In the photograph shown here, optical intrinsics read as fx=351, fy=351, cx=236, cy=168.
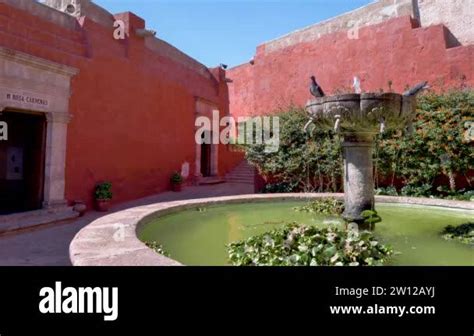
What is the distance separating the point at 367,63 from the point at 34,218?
947 centimetres

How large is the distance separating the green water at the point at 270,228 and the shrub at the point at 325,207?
20cm

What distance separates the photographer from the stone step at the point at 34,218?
5.50m

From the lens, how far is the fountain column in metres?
3.58

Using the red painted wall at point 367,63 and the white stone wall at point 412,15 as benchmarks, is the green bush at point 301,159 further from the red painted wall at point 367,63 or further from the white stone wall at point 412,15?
the white stone wall at point 412,15

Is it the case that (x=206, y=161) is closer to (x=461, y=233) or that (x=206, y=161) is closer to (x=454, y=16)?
(x=454, y=16)

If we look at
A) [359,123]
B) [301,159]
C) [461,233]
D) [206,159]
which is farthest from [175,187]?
[461,233]

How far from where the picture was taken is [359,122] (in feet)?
11.0

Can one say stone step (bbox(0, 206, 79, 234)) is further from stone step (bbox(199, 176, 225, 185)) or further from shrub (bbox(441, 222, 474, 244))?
shrub (bbox(441, 222, 474, 244))

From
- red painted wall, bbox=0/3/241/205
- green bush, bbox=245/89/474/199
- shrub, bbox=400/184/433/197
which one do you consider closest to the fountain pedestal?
green bush, bbox=245/89/474/199

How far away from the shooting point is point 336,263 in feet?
7.03

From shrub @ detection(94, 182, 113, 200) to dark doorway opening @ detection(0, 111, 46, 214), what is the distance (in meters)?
1.23

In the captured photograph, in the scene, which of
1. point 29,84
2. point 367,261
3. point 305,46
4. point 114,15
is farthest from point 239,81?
point 367,261
